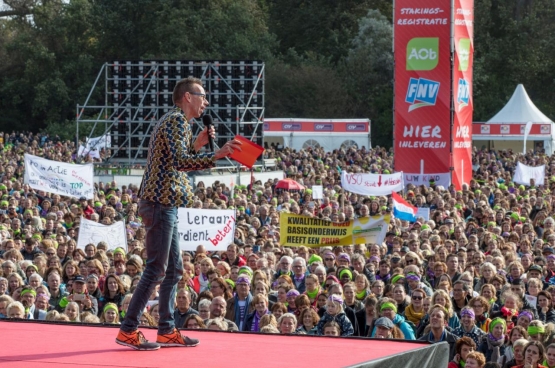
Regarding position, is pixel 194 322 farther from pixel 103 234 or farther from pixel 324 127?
pixel 324 127

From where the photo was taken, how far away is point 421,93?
2820 cm

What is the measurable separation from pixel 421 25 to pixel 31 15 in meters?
42.3

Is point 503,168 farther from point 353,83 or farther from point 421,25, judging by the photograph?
point 353,83

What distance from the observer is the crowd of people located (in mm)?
9688

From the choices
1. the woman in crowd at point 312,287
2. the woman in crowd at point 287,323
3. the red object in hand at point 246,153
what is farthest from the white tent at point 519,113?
the red object in hand at point 246,153

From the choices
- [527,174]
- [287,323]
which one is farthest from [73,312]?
[527,174]

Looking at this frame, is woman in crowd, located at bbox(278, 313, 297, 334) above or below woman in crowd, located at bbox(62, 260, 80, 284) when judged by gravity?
below

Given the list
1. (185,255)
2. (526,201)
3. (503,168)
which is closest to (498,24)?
(503,168)

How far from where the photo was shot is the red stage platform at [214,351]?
5.91 meters

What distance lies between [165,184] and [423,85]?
2216 cm

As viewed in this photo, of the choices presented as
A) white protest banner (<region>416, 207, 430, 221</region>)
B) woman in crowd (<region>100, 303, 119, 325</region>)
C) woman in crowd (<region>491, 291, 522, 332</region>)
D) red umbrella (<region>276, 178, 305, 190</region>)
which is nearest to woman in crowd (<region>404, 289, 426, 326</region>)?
woman in crowd (<region>491, 291, 522, 332</region>)

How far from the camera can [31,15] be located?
66125mm

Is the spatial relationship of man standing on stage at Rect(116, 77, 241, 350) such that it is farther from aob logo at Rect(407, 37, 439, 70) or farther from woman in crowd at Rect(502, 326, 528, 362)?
aob logo at Rect(407, 37, 439, 70)

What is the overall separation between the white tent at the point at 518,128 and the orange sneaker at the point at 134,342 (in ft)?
119
